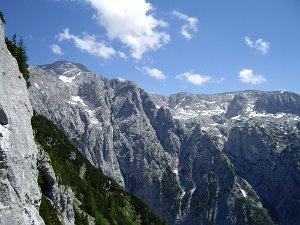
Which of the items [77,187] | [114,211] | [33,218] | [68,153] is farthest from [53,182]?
[68,153]

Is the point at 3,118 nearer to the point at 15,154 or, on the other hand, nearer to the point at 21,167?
the point at 15,154

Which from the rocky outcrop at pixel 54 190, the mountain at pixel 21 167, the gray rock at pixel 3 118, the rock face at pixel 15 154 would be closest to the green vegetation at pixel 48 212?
the mountain at pixel 21 167

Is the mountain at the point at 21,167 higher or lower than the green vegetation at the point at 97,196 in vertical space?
higher

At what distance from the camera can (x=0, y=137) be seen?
3481cm

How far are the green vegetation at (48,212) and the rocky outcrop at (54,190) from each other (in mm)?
2572

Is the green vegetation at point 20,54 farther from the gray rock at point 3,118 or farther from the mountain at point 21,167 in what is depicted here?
the gray rock at point 3,118

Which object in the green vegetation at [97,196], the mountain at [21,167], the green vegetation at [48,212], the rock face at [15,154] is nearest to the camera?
the rock face at [15,154]

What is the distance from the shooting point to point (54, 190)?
206 feet

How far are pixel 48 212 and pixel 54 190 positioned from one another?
26.7 ft

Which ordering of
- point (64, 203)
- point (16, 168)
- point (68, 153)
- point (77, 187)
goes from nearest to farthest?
1. point (16, 168)
2. point (64, 203)
3. point (77, 187)
4. point (68, 153)

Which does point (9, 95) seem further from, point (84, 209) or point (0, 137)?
Result: point (84, 209)

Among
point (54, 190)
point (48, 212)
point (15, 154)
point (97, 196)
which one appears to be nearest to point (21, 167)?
point (15, 154)

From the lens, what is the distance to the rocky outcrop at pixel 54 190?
5839 centimetres

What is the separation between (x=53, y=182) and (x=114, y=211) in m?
72.8
